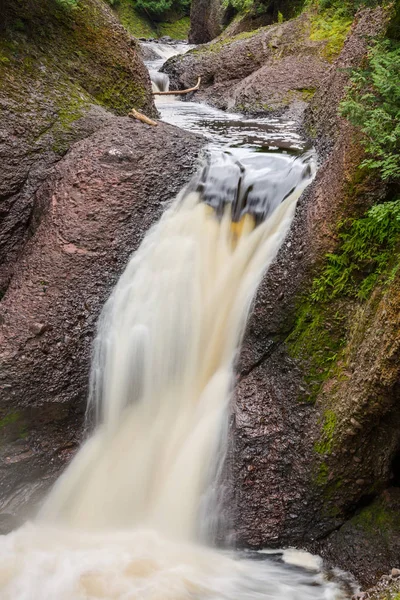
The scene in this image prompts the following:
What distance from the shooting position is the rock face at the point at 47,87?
16.6ft

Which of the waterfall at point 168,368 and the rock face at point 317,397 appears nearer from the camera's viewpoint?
the rock face at point 317,397

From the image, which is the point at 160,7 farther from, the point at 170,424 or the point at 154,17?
the point at 170,424

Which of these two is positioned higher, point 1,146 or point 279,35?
point 279,35

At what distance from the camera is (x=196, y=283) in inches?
171

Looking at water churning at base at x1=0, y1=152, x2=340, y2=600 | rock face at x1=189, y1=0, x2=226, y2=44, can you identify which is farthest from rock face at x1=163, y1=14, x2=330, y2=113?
rock face at x1=189, y1=0, x2=226, y2=44

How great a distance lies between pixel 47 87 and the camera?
5.61 m

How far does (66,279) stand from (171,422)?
1540 mm

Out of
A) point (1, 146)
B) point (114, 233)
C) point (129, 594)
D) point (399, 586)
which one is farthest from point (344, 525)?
point (1, 146)

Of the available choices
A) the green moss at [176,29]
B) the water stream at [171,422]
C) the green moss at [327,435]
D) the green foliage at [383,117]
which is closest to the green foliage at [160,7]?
the green moss at [176,29]

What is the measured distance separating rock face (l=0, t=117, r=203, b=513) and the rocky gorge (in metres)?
0.01

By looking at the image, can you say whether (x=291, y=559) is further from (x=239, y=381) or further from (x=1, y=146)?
(x=1, y=146)

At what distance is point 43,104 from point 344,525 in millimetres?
5039

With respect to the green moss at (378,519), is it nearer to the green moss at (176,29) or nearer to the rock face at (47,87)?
the rock face at (47,87)

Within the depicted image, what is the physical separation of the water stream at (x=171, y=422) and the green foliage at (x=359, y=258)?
0.62m
